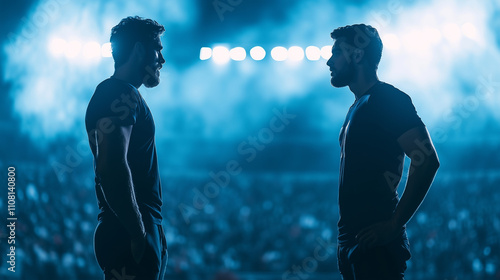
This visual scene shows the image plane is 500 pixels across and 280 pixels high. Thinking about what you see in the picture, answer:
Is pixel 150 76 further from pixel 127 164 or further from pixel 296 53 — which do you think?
pixel 296 53

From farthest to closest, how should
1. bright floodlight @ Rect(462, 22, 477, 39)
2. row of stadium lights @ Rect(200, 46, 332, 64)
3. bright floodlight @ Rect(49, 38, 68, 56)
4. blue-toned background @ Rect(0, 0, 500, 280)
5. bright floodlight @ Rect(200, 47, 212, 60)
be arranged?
row of stadium lights @ Rect(200, 46, 332, 64), bright floodlight @ Rect(200, 47, 212, 60), bright floodlight @ Rect(462, 22, 477, 39), blue-toned background @ Rect(0, 0, 500, 280), bright floodlight @ Rect(49, 38, 68, 56)

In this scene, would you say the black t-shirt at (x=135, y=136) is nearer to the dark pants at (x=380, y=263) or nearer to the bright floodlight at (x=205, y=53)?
the dark pants at (x=380, y=263)

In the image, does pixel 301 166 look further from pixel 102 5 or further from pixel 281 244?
pixel 102 5

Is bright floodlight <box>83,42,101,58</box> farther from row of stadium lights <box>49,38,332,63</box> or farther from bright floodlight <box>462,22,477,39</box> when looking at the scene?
bright floodlight <box>462,22,477,39</box>

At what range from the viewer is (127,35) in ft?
6.25

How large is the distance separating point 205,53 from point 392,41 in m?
3.42

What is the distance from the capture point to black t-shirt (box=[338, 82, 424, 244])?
1.78 m

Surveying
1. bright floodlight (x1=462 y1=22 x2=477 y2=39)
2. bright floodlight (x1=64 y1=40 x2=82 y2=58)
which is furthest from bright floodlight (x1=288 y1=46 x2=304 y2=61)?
bright floodlight (x1=64 y1=40 x2=82 y2=58)


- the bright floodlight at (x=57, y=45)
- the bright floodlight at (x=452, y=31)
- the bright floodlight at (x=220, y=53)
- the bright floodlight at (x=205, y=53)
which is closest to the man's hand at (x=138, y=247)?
the bright floodlight at (x=57, y=45)

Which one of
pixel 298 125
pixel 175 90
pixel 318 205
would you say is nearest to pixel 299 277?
pixel 318 205

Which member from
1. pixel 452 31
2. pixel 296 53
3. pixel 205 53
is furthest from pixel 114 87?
pixel 452 31

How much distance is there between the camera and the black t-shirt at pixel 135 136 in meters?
1.74

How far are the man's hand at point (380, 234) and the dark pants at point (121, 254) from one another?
2.51 ft

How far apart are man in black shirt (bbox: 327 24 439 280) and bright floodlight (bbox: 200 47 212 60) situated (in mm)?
7203
